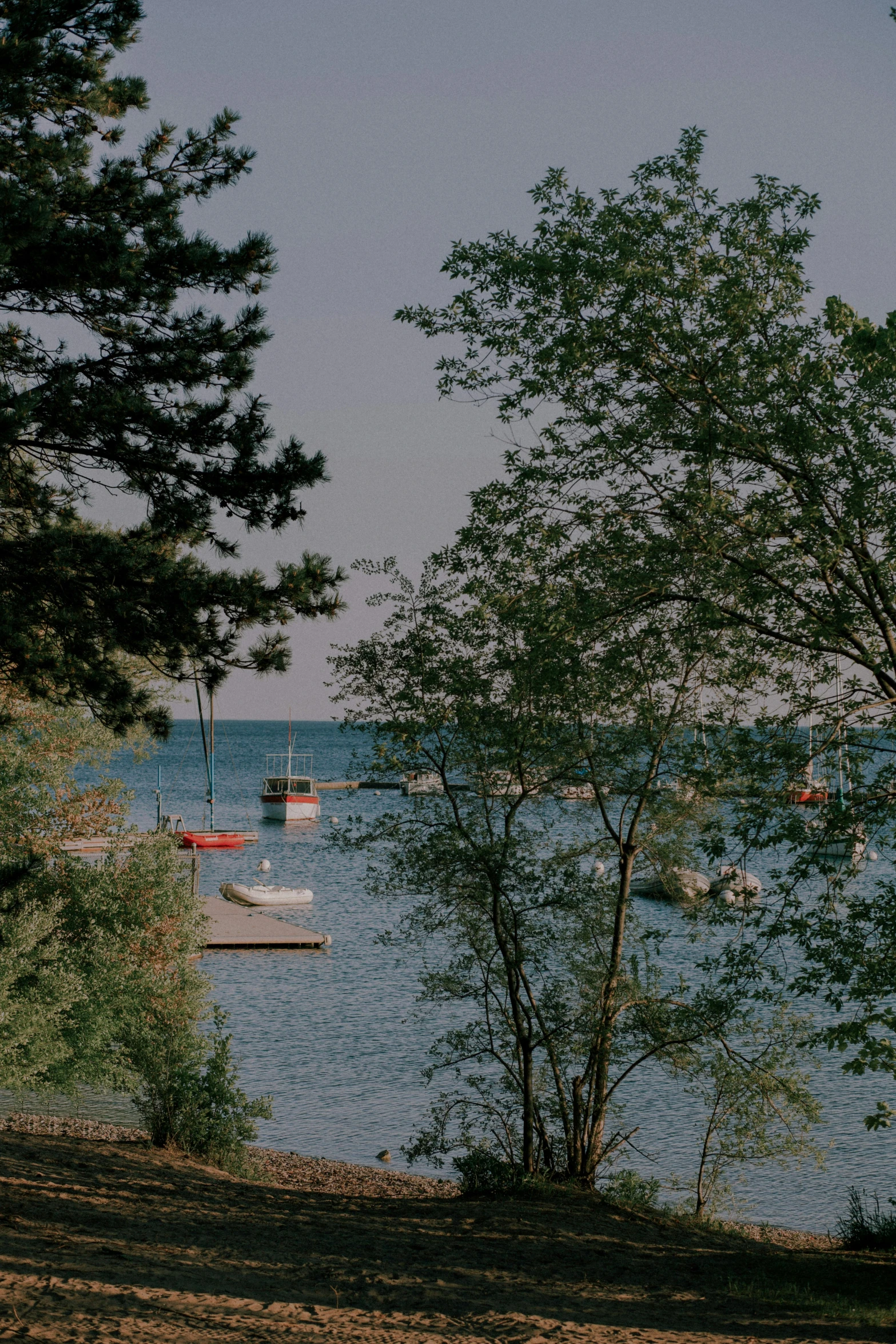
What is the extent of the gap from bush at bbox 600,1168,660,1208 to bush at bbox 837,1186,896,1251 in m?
2.03

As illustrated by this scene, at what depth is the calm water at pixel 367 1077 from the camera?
1536 centimetres

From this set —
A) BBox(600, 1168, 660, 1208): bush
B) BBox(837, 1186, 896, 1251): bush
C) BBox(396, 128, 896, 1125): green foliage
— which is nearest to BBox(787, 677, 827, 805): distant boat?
BBox(396, 128, 896, 1125): green foliage

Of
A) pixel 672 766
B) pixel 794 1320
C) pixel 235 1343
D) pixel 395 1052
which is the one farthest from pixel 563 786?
pixel 395 1052

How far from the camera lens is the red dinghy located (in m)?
47.5

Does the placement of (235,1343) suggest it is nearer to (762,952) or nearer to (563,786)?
(762,952)

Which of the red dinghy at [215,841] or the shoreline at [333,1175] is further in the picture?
the red dinghy at [215,841]

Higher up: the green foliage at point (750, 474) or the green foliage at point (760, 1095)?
the green foliage at point (750, 474)

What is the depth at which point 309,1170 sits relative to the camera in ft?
45.9

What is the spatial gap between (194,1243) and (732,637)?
5805 millimetres

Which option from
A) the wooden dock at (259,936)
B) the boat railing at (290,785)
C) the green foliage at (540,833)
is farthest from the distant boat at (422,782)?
the boat railing at (290,785)

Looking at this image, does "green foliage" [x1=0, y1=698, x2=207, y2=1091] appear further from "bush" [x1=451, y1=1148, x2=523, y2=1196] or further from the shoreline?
"bush" [x1=451, y1=1148, x2=523, y2=1196]

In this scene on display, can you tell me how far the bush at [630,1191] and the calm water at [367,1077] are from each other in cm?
331

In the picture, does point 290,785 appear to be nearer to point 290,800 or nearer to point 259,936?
point 290,800

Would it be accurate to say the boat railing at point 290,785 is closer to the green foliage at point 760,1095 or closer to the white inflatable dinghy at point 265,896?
the white inflatable dinghy at point 265,896
